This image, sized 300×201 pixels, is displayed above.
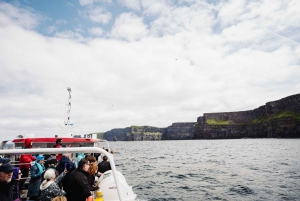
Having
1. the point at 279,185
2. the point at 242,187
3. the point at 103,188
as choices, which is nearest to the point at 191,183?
the point at 242,187

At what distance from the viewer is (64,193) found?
4.84 meters

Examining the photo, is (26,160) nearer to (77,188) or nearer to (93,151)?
(77,188)

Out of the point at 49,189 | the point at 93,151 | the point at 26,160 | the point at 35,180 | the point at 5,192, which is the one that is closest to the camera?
the point at 93,151

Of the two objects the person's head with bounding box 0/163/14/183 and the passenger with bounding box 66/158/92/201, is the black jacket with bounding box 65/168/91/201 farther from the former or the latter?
the person's head with bounding box 0/163/14/183

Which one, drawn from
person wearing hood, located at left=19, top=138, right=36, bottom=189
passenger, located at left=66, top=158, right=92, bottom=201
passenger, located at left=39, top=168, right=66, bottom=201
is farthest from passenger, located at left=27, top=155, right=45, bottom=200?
passenger, located at left=66, top=158, right=92, bottom=201

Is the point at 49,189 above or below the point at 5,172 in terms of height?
below

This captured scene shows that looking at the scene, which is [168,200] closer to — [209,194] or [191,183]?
[209,194]

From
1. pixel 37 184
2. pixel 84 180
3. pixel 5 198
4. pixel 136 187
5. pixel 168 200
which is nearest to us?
pixel 5 198

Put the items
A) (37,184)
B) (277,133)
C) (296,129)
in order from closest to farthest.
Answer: (37,184) → (296,129) → (277,133)

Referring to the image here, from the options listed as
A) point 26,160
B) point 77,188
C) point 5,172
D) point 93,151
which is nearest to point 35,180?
point 26,160

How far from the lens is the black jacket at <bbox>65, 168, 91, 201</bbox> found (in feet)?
14.6

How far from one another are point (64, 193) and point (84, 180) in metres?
0.81

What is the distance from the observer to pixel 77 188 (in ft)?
14.7

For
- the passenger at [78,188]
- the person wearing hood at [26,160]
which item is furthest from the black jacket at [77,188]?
the person wearing hood at [26,160]
